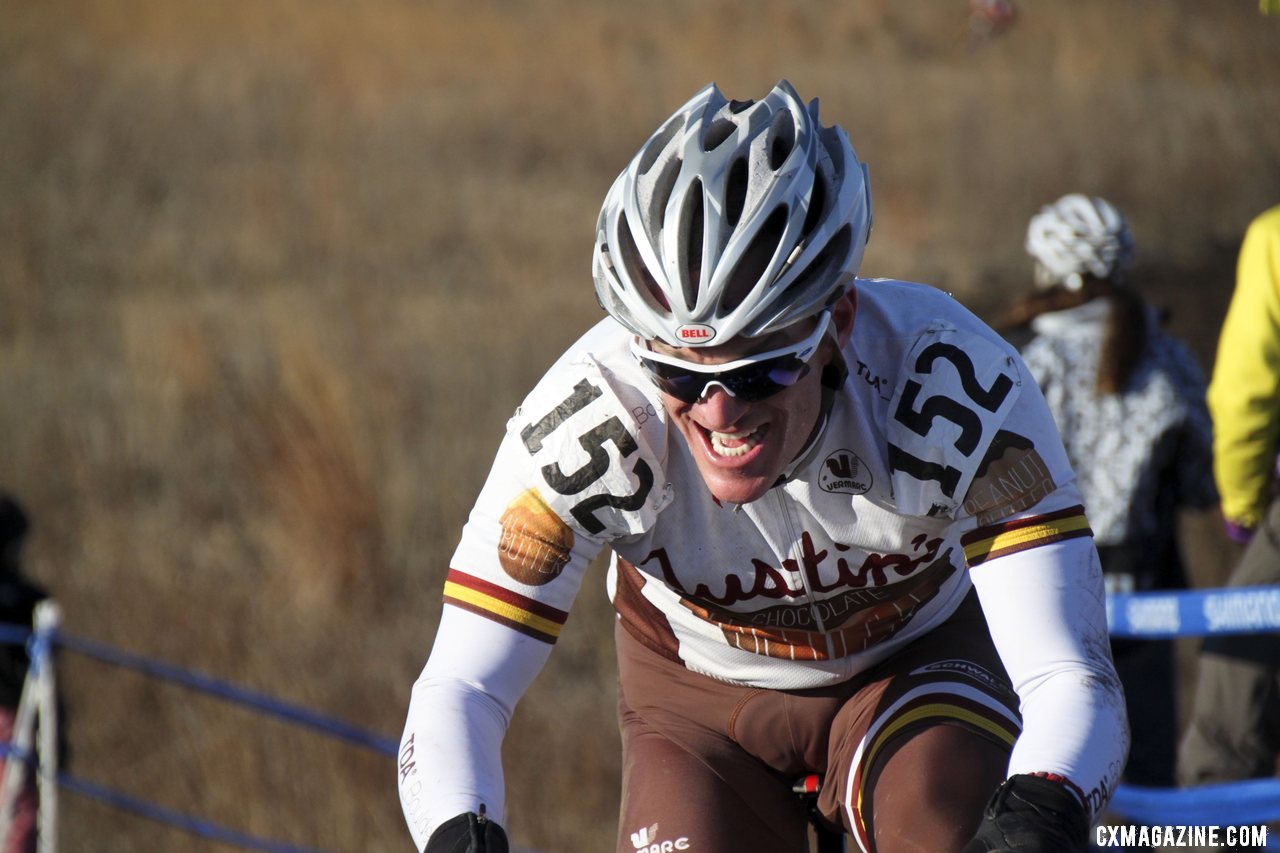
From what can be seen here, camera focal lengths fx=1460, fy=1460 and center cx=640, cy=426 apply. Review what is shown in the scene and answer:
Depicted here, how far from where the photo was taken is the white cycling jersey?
103 inches

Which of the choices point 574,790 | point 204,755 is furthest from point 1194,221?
point 204,755

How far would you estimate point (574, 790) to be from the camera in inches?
322

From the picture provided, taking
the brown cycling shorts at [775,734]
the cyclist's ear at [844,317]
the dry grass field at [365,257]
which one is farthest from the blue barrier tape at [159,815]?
the cyclist's ear at [844,317]

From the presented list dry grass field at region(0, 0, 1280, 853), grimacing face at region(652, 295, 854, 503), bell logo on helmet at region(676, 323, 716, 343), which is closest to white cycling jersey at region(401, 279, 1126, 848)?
grimacing face at region(652, 295, 854, 503)

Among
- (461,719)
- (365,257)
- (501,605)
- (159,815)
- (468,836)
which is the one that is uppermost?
(501,605)

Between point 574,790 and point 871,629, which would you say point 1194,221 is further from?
point 871,629

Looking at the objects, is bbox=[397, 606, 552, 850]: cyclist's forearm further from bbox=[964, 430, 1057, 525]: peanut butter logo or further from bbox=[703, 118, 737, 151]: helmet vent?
bbox=[703, 118, 737, 151]: helmet vent

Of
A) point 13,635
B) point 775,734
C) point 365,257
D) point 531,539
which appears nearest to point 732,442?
point 531,539

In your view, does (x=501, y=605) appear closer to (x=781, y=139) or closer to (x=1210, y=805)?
(x=781, y=139)

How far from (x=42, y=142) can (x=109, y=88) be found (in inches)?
62.0

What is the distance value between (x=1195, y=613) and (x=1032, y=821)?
304cm

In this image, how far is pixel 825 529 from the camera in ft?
9.32

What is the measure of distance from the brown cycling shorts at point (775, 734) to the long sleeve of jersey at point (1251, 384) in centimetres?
244

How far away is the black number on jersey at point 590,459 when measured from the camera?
2.70 m
